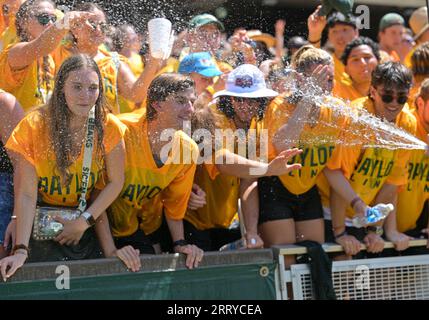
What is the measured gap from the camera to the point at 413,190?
4.69m

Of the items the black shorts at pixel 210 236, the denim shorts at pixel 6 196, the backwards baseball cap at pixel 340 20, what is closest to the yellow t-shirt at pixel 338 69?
the backwards baseball cap at pixel 340 20

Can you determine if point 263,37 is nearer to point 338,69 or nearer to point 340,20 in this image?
point 340,20

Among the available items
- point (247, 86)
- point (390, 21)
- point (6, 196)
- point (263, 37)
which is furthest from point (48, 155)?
point (390, 21)

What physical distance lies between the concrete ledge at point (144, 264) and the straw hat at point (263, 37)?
2.12 meters

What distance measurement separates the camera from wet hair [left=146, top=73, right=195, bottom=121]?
12.5ft

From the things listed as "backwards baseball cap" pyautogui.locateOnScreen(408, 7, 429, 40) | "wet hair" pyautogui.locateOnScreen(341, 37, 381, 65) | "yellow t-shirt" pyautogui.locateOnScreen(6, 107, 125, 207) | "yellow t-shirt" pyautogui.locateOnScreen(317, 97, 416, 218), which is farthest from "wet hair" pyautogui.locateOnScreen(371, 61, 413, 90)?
"backwards baseball cap" pyautogui.locateOnScreen(408, 7, 429, 40)

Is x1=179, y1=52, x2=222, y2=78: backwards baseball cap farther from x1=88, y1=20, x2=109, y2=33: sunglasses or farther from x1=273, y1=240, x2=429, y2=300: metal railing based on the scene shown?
x1=273, y1=240, x2=429, y2=300: metal railing

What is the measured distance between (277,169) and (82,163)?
3.25ft

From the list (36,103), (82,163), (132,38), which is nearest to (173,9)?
(132,38)

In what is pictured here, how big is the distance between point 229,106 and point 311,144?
51 centimetres

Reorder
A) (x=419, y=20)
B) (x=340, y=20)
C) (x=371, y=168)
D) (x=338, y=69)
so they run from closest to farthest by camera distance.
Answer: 1. (x=371, y=168)
2. (x=338, y=69)
3. (x=340, y=20)
4. (x=419, y=20)

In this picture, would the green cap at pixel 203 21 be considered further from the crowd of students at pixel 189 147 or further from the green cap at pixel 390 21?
the green cap at pixel 390 21

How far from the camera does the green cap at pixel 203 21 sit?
486 cm

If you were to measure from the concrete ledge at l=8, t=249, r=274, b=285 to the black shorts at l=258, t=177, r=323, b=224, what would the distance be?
0.29 meters
